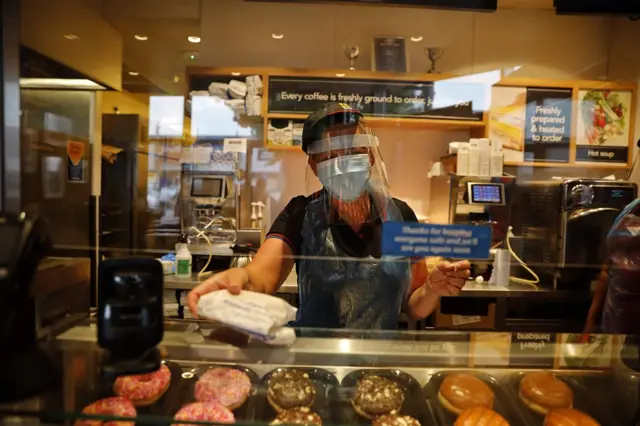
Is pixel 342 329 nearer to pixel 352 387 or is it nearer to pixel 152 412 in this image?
pixel 352 387

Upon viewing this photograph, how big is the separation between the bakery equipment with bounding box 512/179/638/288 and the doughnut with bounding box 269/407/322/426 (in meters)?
0.84

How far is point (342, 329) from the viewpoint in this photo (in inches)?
43.5

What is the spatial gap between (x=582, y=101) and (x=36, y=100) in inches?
129

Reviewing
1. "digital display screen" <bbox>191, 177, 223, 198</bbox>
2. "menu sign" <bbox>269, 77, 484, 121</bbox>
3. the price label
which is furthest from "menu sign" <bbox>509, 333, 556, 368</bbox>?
"menu sign" <bbox>269, 77, 484, 121</bbox>

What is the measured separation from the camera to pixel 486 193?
3.14 metres

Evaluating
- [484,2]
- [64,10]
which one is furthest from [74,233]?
[484,2]

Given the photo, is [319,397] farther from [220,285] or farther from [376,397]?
[220,285]

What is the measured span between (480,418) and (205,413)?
58 centimetres

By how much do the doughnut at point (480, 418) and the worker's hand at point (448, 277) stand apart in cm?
27

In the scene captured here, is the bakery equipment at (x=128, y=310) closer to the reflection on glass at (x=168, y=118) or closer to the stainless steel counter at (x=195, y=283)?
the stainless steel counter at (x=195, y=283)

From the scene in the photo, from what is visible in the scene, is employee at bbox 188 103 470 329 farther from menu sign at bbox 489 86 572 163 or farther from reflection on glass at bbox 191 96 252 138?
menu sign at bbox 489 86 572 163

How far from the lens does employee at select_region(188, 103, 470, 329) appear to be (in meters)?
1.00

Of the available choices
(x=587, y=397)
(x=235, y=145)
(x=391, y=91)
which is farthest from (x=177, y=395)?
(x=391, y=91)

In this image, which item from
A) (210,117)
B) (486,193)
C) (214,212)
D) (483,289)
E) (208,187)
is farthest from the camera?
(210,117)
